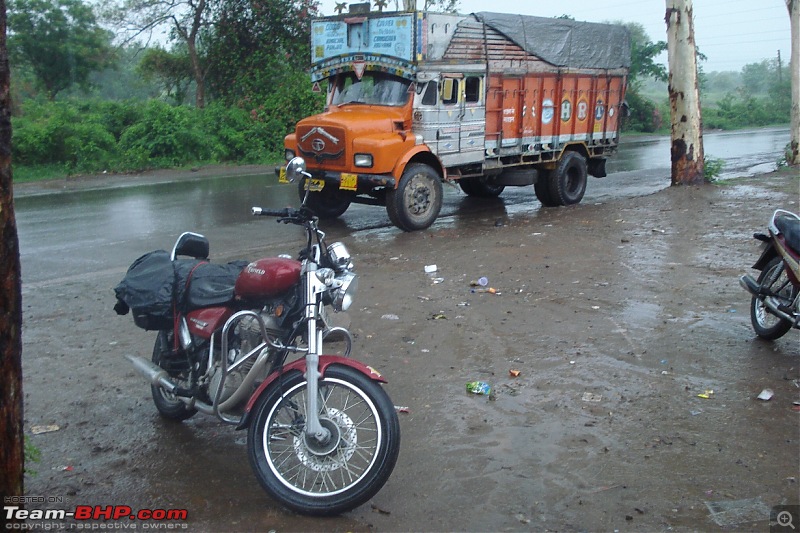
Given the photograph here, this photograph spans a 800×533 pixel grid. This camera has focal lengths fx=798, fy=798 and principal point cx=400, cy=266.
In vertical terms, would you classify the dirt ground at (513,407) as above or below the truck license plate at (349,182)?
below

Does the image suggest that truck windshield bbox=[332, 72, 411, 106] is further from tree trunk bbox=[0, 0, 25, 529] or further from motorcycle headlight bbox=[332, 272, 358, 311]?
tree trunk bbox=[0, 0, 25, 529]

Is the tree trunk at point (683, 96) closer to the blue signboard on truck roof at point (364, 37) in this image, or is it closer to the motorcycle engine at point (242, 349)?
the blue signboard on truck roof at point (364, 37)

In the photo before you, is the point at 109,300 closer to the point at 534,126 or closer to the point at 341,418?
the point at 341,418

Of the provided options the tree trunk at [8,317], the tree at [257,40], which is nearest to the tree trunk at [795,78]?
the tree at [257,40]

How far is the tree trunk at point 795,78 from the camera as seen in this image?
18.8m

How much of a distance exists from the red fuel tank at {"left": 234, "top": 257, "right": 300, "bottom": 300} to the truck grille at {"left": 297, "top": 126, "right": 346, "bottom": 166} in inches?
269

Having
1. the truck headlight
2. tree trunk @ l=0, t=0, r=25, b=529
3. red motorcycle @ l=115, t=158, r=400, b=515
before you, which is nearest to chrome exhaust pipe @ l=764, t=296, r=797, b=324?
red motorcycle @ l=115, t=158, r=400, b=515

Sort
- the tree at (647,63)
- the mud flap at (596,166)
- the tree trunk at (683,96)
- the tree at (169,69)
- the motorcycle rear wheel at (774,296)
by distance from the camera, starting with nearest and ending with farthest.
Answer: the motorcycle rear wheel at (774,296)
the tree trunk at (683,96)
the mud flap at (596,166)
the tree at (169,69)
the tree at (647,63)

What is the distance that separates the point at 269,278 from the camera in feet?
13.4

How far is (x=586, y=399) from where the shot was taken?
524 centimetres

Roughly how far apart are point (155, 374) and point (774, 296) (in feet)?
15.0

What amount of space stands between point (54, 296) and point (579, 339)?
514cm

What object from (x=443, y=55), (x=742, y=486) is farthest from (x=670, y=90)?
(x=742, y=486)

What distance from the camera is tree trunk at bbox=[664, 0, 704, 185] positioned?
45.9 ft
